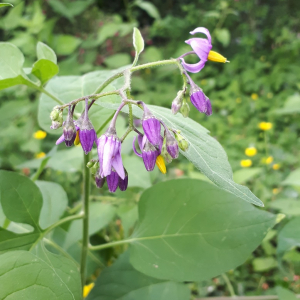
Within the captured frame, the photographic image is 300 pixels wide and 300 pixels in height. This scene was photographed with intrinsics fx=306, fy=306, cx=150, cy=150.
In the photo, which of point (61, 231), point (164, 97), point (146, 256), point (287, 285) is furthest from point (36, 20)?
point (287, 285)

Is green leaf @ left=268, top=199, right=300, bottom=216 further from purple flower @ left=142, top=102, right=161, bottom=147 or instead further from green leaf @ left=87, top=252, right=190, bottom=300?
purple flower @ left=142, top=102, right=161, bottom=147

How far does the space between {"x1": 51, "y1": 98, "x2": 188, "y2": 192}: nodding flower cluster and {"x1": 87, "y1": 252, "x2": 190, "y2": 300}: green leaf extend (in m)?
0.42

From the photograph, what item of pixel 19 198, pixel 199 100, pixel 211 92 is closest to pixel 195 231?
pixel 199 100

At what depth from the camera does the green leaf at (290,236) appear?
0.78 metres

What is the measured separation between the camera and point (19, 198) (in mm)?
786

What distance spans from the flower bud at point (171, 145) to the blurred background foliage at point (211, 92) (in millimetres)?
430

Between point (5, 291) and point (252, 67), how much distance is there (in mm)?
3316

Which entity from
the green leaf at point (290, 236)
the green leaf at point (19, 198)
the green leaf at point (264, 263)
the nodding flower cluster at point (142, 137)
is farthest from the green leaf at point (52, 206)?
the green leaf at point (264, 263)

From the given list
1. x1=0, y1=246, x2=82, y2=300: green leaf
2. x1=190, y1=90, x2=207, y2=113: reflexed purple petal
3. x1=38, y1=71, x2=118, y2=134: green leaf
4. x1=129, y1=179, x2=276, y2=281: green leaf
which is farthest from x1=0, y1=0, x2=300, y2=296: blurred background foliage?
x1=0, y1=246, x2=82, y2=300: green leaf

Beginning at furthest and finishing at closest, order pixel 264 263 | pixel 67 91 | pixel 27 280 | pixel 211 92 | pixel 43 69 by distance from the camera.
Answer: pixel 211 92 → pixel 264 263 → pixel 67 91 → pixel 43 69 → pixel 27 280

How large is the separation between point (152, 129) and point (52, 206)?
61cm

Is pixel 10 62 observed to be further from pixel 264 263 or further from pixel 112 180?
pixel 264 263

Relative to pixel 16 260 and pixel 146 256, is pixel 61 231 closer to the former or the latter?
pixel 146 256

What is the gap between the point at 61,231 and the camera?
1.10 meters
